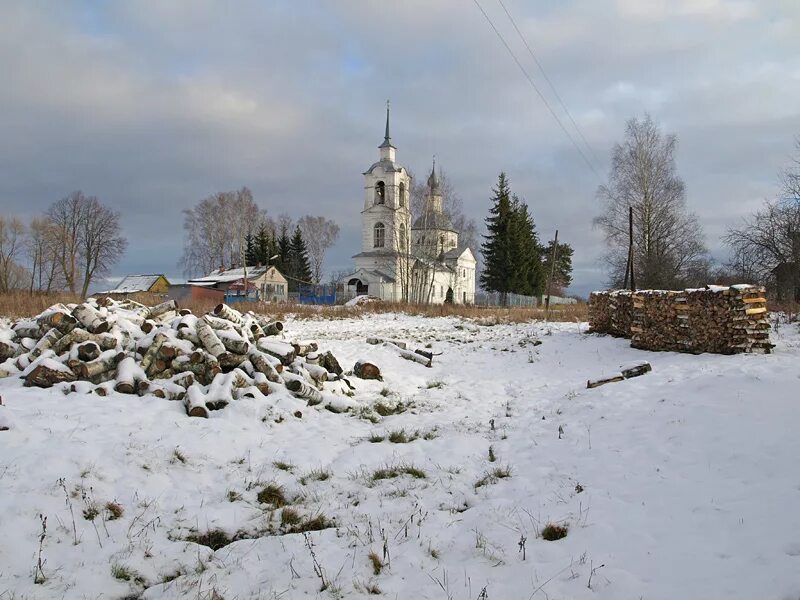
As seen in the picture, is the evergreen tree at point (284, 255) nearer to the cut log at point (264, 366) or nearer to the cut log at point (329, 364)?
the cut log at point (329, 364)

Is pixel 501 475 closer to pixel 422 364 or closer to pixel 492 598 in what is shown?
pixel 492 598

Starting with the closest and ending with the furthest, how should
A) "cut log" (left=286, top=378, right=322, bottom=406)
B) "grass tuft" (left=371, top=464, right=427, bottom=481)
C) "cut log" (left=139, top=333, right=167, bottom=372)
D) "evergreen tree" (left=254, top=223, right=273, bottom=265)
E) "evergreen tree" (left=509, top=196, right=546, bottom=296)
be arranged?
1. "grass tuft" (left=371, top=464, right=427, bottom=481)
2. "cut log" (left=139, top=333, right=167, bottom=372)
3. "cut log" (left=286, top=378, right=322, bottom=406)
4. "evergreen tree" (left=509, top=196, right=546, bottom=296)
5. "evergreen tree" (left=254, top=223, right=273, bottom=265)

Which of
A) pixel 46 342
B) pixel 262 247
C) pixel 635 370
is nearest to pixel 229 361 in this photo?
pixel 46 342

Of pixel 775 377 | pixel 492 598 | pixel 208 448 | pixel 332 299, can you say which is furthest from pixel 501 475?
pixel 332 299

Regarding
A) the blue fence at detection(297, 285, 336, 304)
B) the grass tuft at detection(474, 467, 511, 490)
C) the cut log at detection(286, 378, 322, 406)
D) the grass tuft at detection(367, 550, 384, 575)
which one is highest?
the blue fence at detection(297, 285, 336, 304)

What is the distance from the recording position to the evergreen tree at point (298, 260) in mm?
59031

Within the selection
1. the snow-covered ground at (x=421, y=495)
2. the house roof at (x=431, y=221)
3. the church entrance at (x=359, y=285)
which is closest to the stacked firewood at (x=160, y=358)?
the snow-covered ground at (x=421, y=495)

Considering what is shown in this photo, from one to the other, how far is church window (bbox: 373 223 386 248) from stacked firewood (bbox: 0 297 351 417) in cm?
4122

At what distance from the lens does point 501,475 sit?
16.1 ft

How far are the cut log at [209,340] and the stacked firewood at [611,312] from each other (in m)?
10.4

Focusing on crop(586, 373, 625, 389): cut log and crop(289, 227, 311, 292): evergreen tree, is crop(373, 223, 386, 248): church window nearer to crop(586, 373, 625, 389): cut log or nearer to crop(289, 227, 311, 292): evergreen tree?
crop(289, 227, 311, 292): evergreen tree

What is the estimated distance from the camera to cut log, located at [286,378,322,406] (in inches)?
290

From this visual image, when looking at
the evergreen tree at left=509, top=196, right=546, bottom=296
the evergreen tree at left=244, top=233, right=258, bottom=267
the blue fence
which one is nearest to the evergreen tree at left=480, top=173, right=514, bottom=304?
the evergreen tree at left=509, top=196, right=546, bottom=296

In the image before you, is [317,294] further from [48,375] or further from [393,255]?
[48,375]
